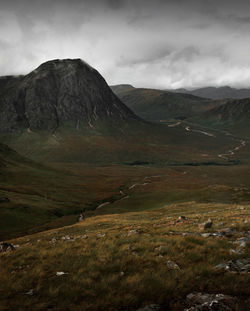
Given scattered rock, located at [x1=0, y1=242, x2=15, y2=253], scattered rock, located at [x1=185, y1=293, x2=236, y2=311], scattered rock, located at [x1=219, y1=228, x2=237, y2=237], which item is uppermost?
scattered rock, located at [x1=185, y1=293, x2=236, y2=311]

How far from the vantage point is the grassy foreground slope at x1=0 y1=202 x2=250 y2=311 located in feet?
33.3

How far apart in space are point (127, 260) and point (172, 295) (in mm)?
3854

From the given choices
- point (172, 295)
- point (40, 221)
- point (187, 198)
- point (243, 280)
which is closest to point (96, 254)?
point (172, 295)

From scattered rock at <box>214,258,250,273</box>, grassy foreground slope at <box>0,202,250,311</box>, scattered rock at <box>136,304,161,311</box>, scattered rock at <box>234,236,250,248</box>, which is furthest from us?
scattered rock at <box>234,236,250,248</box>

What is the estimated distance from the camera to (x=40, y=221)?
231ft

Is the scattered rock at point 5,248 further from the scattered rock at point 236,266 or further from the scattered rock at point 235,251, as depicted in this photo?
the scattered rock at point 235,251

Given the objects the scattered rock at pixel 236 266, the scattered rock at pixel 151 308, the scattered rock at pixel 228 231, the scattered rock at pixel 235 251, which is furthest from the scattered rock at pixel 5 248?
the scattered rock at pixel 228 231

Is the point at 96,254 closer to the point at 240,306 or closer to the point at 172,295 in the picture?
the point at 172,295

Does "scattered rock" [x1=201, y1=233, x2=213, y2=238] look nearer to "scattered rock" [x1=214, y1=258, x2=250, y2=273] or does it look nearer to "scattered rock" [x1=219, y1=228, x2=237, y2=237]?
"scattered rock" [x1=219, y1=228, x2=237, y2=237]

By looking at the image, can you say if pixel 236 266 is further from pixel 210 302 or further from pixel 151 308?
pixel 151 308

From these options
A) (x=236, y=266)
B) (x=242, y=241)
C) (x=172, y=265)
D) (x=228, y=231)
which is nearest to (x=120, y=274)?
(x=172, y=265)

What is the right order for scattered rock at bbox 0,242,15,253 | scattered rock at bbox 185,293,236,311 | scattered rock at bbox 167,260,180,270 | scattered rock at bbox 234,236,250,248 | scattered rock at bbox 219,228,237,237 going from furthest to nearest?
scattered rock at bbox 0,242,15,253 < scattered rock at bbox 219,228,237,237 < scattered rock at bbox 234,236,250,248 < scattered rock at bbox 167,260,180,270 < scattered rock at bbox 185,293,236,311

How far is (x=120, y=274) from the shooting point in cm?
1208

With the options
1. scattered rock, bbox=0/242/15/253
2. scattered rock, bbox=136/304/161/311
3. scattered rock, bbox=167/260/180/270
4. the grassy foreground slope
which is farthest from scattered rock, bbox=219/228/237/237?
scattered rock, bbox=0/242/15/253
